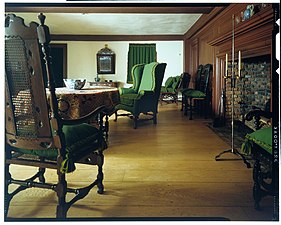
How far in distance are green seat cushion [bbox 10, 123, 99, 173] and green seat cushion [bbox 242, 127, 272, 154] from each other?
80cm

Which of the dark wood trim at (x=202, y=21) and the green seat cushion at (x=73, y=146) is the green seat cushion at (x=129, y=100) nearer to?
the dark wood trim at (x=202, y=21)

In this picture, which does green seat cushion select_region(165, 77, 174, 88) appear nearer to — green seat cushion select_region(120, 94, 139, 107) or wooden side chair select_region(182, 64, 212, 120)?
wooden side chair select_region(182, 64, 212, 120)

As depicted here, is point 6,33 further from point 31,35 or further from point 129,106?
point 129,106

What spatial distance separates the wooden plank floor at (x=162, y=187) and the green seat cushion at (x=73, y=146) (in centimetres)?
28

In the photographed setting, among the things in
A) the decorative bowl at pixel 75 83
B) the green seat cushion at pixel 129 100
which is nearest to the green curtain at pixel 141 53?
the green seat cushion at pixel 129 100

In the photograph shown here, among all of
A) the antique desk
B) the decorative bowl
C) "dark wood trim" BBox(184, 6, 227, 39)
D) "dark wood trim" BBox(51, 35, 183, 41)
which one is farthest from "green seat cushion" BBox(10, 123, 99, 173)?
"dark wood trim" BBox(51, 35, 183, 41)

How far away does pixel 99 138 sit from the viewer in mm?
1610

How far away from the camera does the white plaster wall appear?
748cm

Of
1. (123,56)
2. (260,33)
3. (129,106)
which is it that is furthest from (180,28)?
(260,33)

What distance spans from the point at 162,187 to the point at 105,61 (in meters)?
6.23

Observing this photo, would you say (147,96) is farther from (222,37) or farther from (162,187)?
(162,187)

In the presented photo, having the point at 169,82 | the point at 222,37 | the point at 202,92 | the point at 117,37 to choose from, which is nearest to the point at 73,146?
the point at 222,37

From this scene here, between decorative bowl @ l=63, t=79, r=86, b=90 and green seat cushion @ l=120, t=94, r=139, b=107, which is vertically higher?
decorative bowl @ l=63, t=79, r=86, b=90

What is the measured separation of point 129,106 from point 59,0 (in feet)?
9.90
